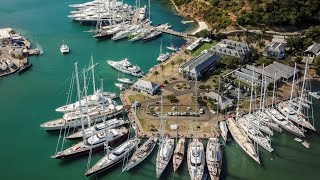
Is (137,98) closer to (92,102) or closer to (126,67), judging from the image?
(92,102)

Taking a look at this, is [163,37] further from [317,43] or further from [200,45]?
[317,43]

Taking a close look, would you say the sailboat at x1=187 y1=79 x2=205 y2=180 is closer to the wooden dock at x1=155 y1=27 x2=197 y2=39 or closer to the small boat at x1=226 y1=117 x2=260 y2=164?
the small boat at x1=226 y1=117 x2=260 y2=164

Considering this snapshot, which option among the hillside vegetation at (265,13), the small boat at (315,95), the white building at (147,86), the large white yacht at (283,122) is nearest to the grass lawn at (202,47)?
the hillside vegetation at (265,13)

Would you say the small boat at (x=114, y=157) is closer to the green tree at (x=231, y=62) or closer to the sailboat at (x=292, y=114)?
the sailboat at (x=292, y=114)

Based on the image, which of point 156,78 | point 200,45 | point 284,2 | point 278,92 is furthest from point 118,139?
point 284,2

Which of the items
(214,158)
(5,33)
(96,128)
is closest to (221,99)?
(214,158)

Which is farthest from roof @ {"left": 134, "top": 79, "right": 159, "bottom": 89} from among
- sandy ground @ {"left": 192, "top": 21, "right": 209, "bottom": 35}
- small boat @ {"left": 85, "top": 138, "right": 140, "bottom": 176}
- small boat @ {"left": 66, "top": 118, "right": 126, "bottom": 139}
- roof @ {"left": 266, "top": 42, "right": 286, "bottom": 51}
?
sandy ground @ {"left": 192, "top": 21, "right": 209, "bottom": 35}
